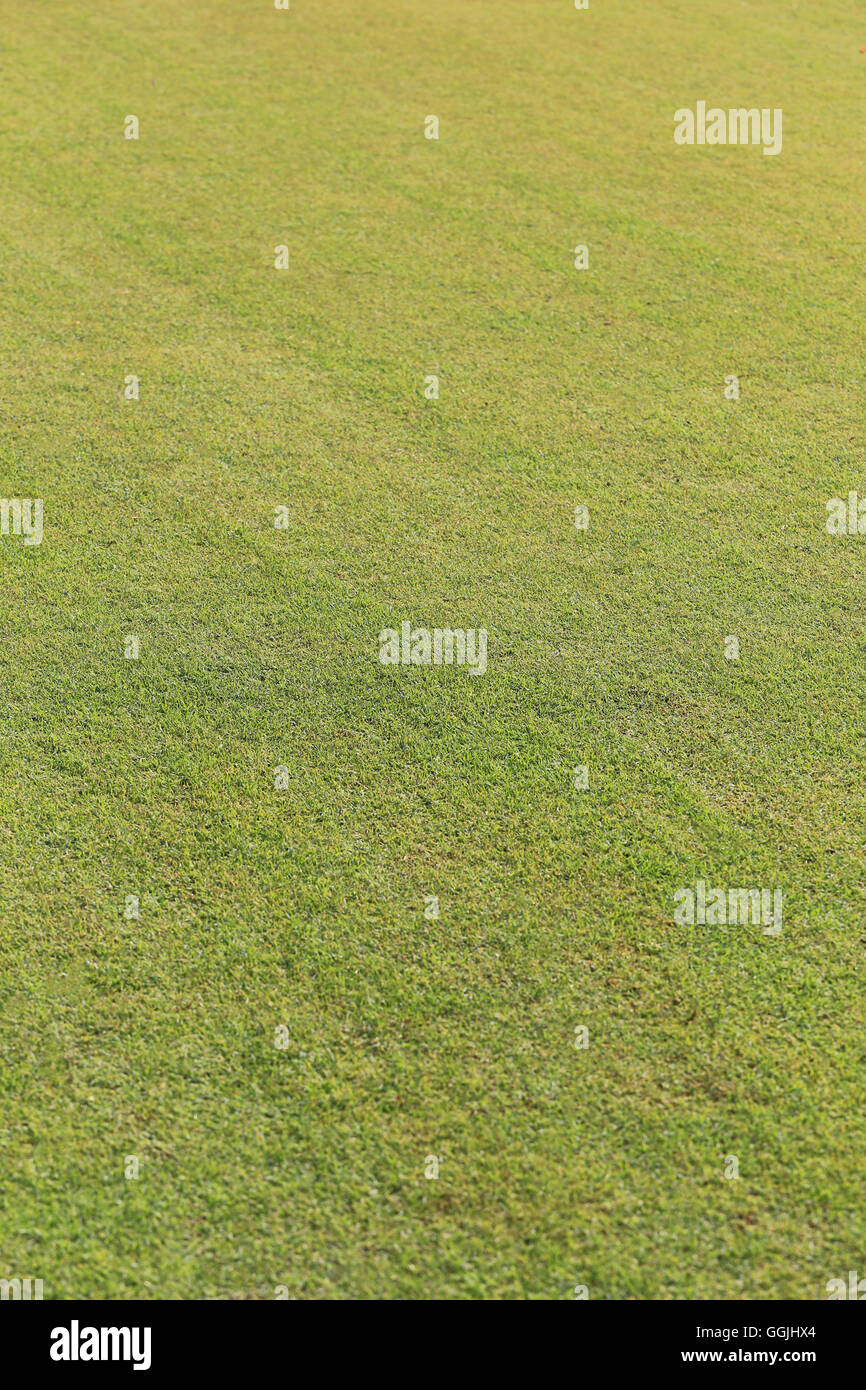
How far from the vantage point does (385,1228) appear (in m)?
3.09

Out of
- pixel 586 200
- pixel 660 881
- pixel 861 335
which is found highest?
pixel 586 200

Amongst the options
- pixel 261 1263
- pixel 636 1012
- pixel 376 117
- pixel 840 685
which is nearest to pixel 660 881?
pixel 636 1012

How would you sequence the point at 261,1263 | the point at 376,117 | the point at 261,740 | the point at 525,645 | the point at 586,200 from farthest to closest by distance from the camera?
the point at 376,117
the point at 586,200
the point at 525,645
the point at 261,740
the point at 261,1263

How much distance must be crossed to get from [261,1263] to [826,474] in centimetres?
472

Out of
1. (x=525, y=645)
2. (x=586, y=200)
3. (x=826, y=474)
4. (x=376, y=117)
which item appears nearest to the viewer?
(x=525, y=645)

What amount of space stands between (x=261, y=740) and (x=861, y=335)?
4.92 metres

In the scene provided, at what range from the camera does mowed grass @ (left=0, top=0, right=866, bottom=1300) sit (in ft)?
10.4

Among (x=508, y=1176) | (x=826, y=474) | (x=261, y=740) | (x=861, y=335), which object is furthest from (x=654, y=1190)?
(x=861, y=335)

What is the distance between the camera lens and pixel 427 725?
460 centimetres

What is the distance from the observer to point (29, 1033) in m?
3.54

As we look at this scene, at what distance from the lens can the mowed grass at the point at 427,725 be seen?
3184 millimetres

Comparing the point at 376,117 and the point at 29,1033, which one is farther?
the point at 376,117

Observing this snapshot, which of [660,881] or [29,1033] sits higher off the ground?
[660,881]

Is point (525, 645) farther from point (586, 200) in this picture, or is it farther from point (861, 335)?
point (586, 200)
